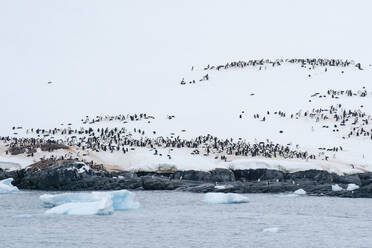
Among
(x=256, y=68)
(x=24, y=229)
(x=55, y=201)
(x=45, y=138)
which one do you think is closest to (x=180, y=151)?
(x=45, y=138)

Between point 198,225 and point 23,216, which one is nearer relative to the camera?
point 198,225

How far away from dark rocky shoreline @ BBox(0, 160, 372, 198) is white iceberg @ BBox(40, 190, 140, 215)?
19.6 metres

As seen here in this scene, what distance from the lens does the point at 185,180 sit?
89812 millimetres

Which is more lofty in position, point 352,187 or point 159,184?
point 159,184

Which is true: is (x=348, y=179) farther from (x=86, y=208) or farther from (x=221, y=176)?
(x=86, y=208)

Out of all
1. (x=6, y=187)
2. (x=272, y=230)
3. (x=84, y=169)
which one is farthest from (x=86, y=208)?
(x=84, y=169)

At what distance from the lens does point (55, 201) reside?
204ft

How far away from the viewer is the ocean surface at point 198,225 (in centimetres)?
4562

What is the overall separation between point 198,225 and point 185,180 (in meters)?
36.1

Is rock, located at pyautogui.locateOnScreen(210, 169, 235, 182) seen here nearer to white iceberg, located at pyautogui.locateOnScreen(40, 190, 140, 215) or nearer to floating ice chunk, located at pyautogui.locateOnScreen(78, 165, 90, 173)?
floating ice chunk, located at pyautogui.locateOnScreen(78, 165, 90, 173)

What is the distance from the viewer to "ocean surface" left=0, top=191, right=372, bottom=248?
45.6 metres

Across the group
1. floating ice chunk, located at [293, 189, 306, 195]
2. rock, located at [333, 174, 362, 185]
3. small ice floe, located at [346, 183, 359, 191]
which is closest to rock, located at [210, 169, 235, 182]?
floating ice chunk, located at [293, 189, 306, 195]

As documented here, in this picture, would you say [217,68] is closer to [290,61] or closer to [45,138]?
[290,61]

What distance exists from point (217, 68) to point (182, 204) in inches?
4404
